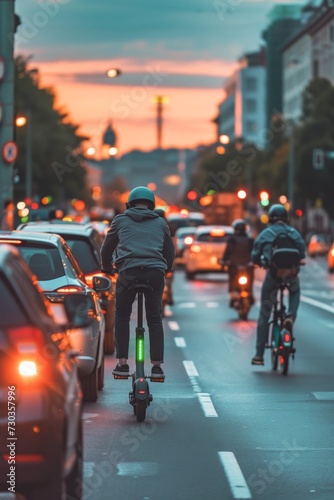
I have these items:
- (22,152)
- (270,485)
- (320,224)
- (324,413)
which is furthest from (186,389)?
(320,224)

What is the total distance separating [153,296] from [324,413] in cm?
182

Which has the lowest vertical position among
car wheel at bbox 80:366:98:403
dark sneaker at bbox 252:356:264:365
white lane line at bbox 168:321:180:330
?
white lane line at bbox 168:321:180:330

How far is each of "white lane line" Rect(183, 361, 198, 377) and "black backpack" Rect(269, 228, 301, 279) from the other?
53.9 inches

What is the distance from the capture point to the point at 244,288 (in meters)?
27.4

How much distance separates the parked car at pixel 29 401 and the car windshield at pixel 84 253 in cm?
1059

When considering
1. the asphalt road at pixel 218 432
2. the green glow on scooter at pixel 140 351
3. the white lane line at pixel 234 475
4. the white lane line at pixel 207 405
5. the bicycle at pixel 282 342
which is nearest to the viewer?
the white lane line at pixel 234 475

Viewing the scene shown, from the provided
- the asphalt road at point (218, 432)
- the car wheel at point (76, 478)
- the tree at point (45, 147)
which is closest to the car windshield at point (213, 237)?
the asphalt road at point (218, 432)

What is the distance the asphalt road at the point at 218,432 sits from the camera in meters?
8.98

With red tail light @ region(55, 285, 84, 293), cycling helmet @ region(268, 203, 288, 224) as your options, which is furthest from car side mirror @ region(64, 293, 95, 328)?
cycling helmet @ region(268, 203, 288, 224)

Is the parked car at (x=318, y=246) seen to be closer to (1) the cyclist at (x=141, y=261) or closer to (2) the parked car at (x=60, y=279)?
(2) the parked car at (x=60, y=279)

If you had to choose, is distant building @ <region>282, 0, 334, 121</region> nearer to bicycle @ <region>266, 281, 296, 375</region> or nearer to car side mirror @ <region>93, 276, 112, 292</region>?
bicycle @ <region>266, 281, 296, 375</region>

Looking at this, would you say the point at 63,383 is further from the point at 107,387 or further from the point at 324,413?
the point at 107,387

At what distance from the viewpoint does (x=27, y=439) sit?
255 inches

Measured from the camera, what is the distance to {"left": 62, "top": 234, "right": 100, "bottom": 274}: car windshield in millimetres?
17594
